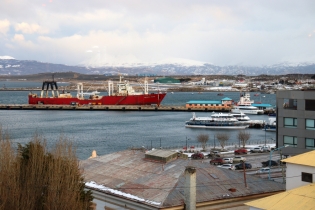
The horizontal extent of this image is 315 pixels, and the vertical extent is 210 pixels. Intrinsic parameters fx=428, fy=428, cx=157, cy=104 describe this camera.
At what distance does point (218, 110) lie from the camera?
68.9 feet

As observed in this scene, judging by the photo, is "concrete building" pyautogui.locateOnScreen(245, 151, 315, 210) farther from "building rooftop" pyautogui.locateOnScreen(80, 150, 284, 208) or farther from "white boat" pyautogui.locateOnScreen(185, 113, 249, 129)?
"white boat" pyautogui.locateOnScreen(185, 113, 249, 129)

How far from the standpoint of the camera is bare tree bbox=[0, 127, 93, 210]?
2514mm

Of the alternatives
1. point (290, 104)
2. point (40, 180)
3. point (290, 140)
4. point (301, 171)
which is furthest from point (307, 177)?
point (290, 104)

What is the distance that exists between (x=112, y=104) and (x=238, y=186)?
20.0 metres

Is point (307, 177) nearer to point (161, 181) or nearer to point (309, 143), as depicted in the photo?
point (161, 181)

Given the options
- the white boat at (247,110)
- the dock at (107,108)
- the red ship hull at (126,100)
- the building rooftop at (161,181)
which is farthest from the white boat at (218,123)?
the building rooftop at (161,181)

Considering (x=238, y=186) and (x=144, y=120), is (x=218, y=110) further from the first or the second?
(x=238, y=186)

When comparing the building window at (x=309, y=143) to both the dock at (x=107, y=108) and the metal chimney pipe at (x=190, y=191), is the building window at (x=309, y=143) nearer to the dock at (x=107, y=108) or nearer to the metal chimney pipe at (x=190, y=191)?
the metal chimney pipe at (x=190, y=191)

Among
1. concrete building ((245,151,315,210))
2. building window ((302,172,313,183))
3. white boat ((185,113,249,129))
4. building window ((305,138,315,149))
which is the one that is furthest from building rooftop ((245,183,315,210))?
white boat ((185,113,249,129))

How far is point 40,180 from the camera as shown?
105 inches

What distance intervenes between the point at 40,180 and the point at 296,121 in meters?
3.82

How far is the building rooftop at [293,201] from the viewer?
2387 millimetres

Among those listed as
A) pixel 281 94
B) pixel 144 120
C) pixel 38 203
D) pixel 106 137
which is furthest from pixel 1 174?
pixel 144 120

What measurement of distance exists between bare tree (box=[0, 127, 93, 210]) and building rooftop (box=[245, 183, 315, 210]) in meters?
1.09
